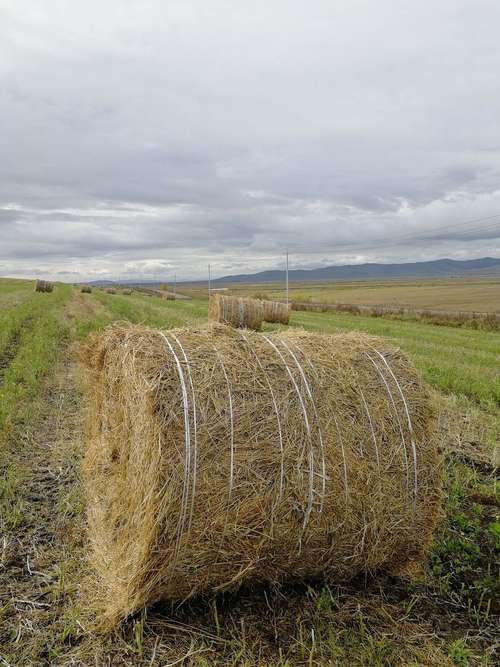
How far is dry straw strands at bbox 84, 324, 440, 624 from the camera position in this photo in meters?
3.47

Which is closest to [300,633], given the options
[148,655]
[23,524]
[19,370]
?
[148,655]

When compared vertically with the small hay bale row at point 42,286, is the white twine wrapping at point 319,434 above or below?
below

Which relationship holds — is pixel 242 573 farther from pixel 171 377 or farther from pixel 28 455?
pixel 28 455

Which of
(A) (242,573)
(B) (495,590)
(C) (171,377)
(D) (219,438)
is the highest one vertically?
(C) (171,377)

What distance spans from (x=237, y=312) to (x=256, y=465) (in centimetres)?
1820

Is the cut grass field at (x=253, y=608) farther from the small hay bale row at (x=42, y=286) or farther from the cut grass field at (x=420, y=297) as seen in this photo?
the small hay bale row at (x=42, y=286)

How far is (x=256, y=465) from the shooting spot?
362cm

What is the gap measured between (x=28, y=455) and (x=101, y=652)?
146 inches

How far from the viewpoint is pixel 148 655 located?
129 inches

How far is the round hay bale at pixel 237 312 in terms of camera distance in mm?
21406

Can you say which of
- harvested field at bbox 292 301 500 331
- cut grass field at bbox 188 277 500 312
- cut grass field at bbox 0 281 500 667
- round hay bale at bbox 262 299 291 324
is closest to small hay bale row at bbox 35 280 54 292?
cut grass field at bbox 188 277 500 312

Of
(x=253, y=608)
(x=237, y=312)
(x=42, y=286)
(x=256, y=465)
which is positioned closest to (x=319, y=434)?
(x=256, y=465)

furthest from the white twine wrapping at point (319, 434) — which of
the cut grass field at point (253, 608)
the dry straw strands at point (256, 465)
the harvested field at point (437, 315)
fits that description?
the harvested field at point (437, 315)

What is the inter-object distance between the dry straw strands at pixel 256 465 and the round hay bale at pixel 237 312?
54.8 ft
